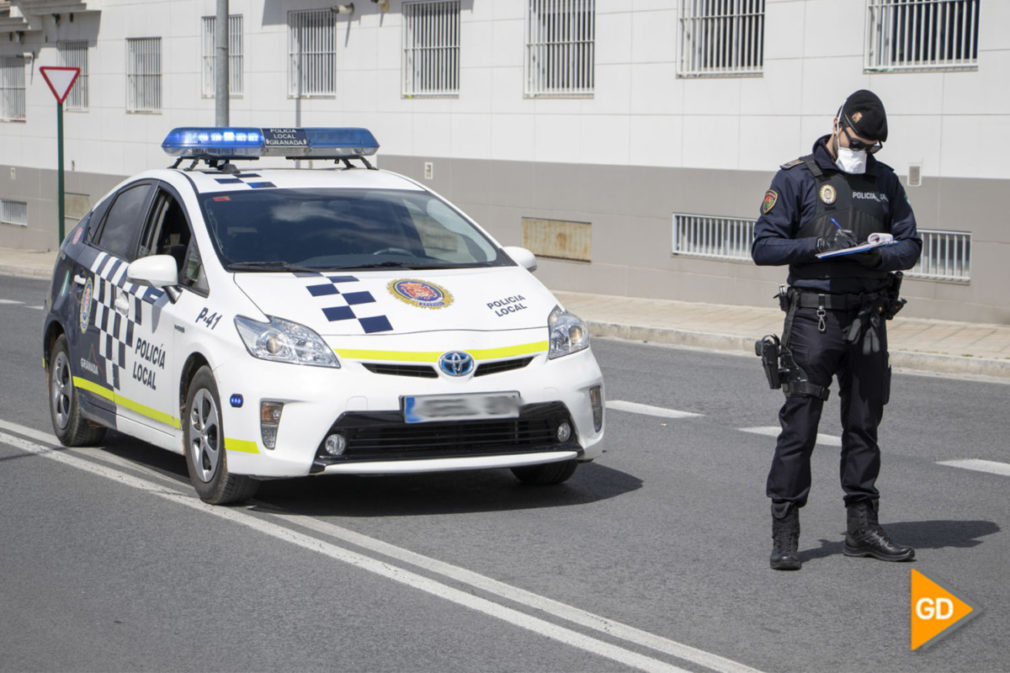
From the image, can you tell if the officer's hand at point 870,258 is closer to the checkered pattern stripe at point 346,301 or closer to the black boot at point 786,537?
the black boot at point 786,537

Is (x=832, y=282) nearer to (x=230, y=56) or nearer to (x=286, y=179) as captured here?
(x=286, y=179)

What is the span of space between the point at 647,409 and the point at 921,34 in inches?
264

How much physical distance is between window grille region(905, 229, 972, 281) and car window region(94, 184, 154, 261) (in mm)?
8766

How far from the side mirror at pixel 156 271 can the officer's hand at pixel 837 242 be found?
3.23m

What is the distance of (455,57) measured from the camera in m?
21.1

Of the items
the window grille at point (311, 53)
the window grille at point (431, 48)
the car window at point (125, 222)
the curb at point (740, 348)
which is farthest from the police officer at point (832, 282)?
the window grille at point (311, 53)

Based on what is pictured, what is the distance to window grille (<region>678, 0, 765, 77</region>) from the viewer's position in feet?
55.9

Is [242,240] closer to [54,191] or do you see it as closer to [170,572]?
[170,572]

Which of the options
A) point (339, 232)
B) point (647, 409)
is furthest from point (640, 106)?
point (339, 232)

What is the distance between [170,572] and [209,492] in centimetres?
116

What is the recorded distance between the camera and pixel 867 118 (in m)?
5.93

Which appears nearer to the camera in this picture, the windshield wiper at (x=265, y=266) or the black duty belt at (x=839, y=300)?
the black duty belt at (x=839, y=300)

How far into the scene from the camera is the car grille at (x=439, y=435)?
6717 millimetres

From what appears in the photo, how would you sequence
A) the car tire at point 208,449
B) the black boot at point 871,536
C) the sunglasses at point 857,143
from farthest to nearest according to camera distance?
the car tire at point 208,449
the black boot at point 871,536
the sunglasses at point 857,143
